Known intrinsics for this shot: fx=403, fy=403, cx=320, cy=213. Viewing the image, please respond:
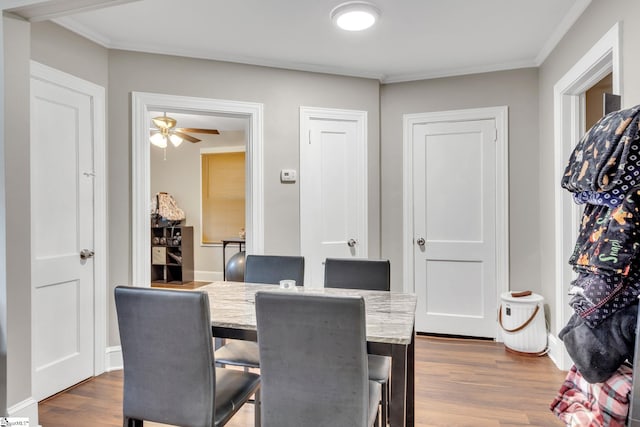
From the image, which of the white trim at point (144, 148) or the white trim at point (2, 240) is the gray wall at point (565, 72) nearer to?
the white trim at point (144, 148)

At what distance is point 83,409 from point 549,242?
3.48 m

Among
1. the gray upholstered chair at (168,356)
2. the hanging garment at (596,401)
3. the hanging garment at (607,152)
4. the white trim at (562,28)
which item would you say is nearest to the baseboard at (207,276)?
the gray upholstered chair at (168,356)

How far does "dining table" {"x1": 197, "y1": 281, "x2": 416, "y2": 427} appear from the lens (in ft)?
4.80

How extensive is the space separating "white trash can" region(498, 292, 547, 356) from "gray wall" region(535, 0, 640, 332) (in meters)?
0.10

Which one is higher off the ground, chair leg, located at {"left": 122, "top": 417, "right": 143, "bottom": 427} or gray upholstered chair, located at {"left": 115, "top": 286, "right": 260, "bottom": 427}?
gray upholstered chair, located at {"left": 115, "top": 286, "right": 260, "bottom": 427}

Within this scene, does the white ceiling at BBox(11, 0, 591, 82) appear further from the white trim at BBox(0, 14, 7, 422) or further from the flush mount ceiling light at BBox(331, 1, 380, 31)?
the white trim at BBox(0, 14, 7, 422)

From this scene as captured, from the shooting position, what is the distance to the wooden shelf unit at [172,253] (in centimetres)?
641

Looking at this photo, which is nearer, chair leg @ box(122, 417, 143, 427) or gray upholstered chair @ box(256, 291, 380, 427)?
A: gray upholstered chair @ box(256, 291, 380, 427)

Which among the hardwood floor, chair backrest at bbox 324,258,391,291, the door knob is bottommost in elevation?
the hardwood floor

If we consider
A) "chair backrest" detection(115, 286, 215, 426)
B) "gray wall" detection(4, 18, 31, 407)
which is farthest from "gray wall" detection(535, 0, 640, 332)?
"gray wall" detection(4, 18, 31, 407)

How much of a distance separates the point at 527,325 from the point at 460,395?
3.43ft

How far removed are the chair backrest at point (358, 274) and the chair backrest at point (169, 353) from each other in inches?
42.6

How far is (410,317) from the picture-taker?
5.68ft

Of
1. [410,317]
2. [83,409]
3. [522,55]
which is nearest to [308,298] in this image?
[410,317]
